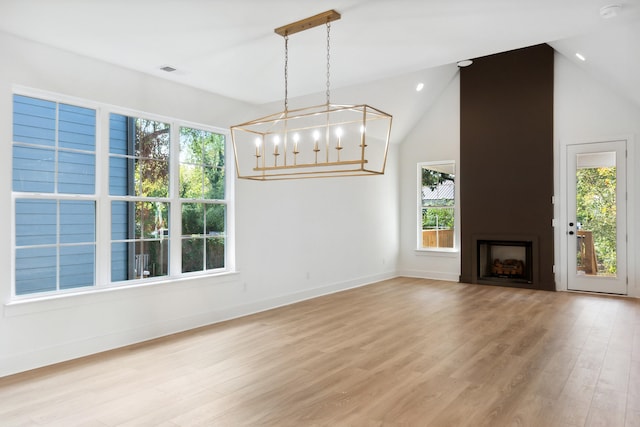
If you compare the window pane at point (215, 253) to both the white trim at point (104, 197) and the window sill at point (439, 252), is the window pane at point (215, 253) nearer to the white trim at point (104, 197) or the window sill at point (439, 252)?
the white trim at point (104, 197)

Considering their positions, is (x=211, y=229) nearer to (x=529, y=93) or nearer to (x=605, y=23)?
(x=605, y=23)

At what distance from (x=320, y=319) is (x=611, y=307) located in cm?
402

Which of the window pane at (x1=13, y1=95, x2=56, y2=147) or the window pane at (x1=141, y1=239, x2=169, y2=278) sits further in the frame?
the window pane at (x1=141, y1=239, x2=169, y2=278)

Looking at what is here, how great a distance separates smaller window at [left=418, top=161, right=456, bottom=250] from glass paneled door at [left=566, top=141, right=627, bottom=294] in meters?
2.03

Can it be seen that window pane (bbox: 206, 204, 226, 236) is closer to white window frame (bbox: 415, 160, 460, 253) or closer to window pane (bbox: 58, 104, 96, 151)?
window pane (bbox: 58, 104, 96, 151)

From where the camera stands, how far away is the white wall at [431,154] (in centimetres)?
813

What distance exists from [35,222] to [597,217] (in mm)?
7579

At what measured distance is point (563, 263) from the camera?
7.07 m

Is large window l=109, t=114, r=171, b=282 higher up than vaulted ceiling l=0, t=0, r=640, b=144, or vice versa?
vaulted ceiling l=0, t=0, r=640, b=144

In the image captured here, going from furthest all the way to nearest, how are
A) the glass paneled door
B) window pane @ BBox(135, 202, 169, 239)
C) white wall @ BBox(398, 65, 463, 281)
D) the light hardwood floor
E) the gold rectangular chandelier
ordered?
white wall @ BBox(398, 65, 463, 281) < the glass paneled door < window pane @ BBox(135, 202, 169, 239) < the gold rectangular chandelier < the light hardwood floor

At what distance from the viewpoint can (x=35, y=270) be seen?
12.2 feet

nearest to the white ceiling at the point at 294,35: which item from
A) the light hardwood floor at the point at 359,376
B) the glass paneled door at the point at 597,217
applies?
the glass paneled door at the point at 597,217

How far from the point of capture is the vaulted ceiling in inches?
118

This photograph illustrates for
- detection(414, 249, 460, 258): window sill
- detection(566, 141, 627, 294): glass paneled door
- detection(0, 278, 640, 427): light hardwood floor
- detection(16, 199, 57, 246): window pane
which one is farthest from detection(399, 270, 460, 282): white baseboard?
detection(16, 199, 57, 246): window pane
